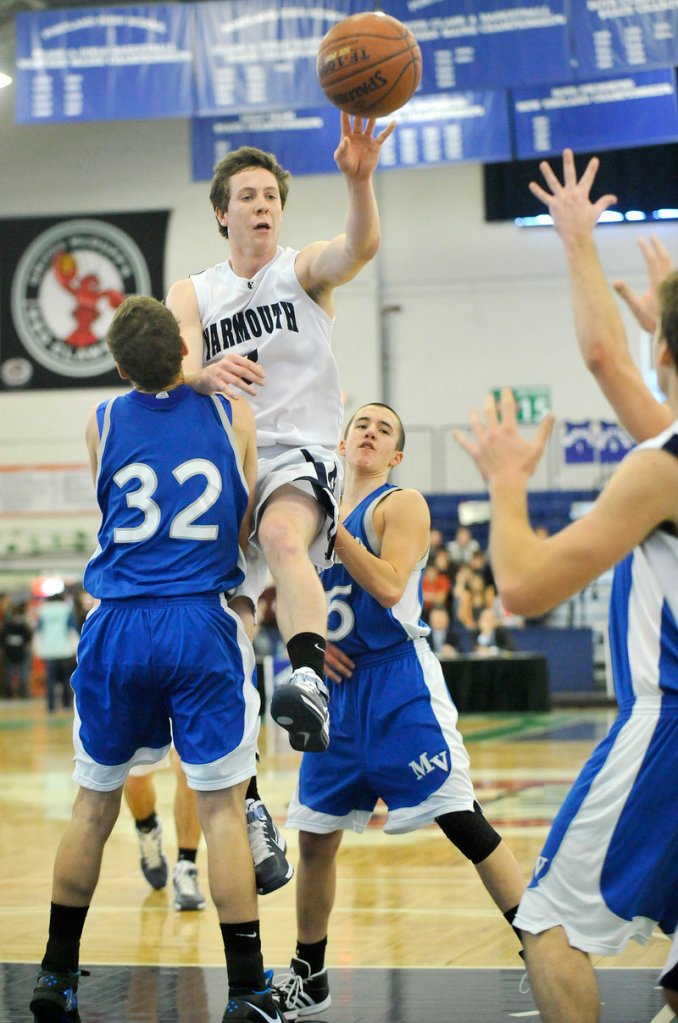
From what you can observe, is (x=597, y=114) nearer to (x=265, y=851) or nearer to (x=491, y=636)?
(x=491, y=636)

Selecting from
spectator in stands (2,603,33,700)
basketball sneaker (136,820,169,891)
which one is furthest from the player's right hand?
spectator in stands (2,603,33,700)

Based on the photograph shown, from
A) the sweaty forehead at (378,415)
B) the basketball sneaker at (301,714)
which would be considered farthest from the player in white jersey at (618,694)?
the sweaty forehead at (378,415)

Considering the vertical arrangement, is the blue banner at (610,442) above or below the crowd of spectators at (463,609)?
above

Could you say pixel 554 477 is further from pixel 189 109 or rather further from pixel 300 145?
pixel 189 109

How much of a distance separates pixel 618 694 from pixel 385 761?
138 cm

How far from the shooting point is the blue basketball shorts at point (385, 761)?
4.16 m

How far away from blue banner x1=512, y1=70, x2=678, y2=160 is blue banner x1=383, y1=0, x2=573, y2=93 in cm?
155

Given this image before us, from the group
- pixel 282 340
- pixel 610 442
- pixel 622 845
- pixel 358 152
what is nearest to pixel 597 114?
pixel 610 442

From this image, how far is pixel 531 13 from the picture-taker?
1259 centimetres

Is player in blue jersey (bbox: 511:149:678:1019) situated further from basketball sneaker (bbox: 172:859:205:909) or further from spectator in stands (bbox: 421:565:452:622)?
spectator in stands (bbox: 421:565:452:622)

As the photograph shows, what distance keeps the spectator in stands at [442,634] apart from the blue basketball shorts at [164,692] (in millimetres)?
13449

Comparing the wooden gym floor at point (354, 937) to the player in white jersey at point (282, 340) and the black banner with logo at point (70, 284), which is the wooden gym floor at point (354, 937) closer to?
the player in white jersey at point (282, 340)

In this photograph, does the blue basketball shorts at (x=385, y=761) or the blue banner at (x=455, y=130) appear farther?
the blue banner at (x=455, y=130)

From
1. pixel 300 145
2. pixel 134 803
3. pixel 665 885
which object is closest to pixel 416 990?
pixel 665 885
